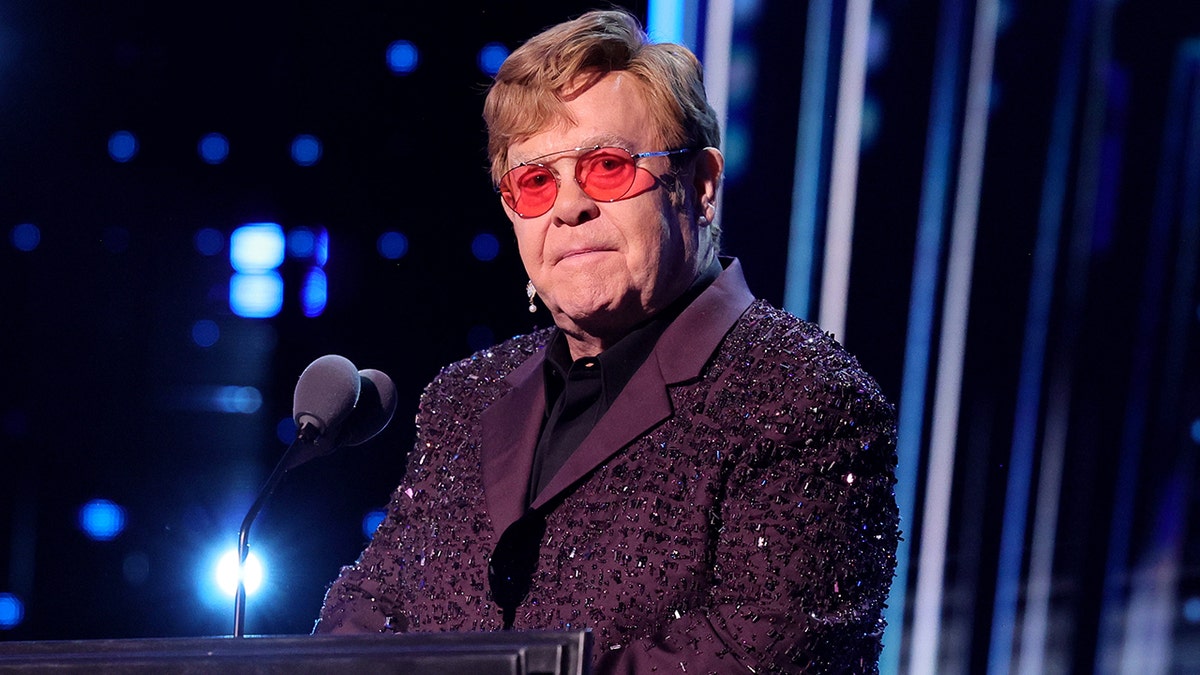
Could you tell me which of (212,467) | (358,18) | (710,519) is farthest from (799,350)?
(212,467)

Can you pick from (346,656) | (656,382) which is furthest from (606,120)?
(346,656)

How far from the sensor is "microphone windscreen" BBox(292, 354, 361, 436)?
62.3 inches

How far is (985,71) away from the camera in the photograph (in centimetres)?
217

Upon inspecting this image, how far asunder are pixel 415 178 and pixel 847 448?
160 cm

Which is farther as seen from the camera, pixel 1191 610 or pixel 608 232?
pixel 1191 610

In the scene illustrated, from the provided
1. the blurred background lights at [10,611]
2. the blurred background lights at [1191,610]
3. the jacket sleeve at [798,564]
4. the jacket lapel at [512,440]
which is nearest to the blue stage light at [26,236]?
the blurred background lights at [10,611]

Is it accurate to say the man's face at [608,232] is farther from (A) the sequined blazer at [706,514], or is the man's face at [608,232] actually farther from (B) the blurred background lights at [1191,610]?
(B) the blurred background lights at [1191,610]

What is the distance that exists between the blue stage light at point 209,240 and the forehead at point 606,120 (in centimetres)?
143

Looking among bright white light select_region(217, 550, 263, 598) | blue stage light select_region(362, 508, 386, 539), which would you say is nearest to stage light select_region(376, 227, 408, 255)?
blue stage light select_region(362, 508, 386, 539)

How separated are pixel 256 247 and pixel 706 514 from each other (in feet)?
5.67

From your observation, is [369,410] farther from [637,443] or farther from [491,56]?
[491,56]

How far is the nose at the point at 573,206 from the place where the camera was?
1.71 m

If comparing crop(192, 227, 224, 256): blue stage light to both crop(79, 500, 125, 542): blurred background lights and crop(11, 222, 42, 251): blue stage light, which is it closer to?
crop(11, 222, 42, 251): blue stage light

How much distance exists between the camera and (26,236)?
299 cm
